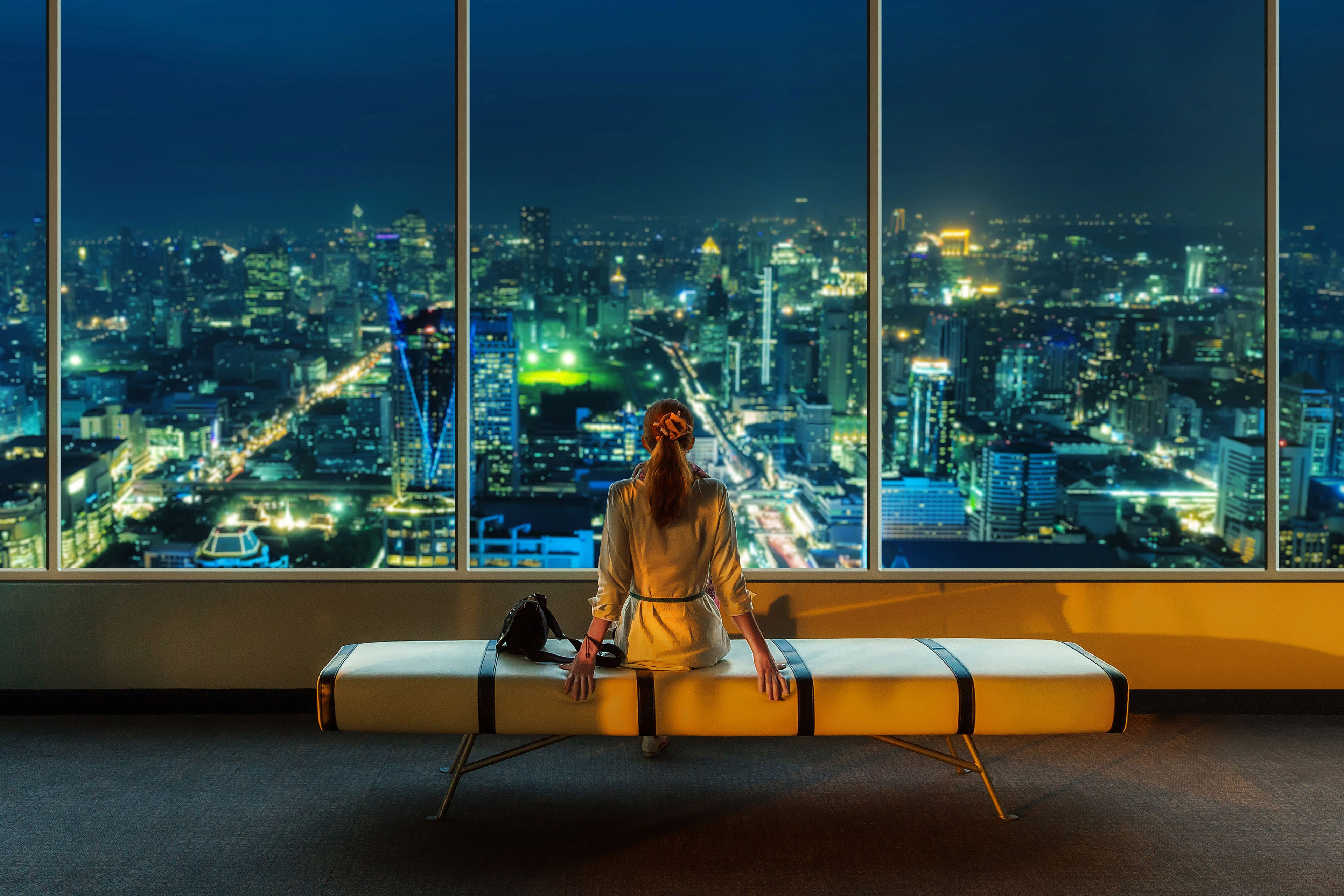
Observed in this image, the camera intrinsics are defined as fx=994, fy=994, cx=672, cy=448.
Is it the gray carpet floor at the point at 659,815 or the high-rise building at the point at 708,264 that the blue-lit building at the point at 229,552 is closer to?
the gray carpet floor at the point at 659,815

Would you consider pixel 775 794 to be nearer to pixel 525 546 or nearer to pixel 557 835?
pixel 557 835

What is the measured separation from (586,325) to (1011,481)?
1809 millimetres

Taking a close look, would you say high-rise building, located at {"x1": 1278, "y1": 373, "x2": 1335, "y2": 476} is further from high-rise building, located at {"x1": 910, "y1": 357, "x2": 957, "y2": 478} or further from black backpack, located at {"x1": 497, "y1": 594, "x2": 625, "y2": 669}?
black backpack, located at {"x1": 497, "y1": 594, "x2": 625, "y2": 669}

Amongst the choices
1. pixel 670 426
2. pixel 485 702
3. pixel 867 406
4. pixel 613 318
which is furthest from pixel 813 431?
pixel 485 702

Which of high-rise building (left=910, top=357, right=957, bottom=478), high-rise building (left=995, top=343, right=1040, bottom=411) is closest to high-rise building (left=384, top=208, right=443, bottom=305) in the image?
high-rise building (left=910, top=357, right=957, bottom=478)

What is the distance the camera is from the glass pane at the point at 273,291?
386cm

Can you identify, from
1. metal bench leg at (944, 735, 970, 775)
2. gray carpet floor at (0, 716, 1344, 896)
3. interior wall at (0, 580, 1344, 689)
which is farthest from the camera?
interior wall at (0, 580, 1344, 689)

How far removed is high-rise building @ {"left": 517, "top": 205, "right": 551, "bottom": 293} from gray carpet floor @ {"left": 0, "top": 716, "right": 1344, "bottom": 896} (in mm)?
1732

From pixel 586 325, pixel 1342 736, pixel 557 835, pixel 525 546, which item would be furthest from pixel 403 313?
pixel 1342 736

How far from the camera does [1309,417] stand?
395 centimetres

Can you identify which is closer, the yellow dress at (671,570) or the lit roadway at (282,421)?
the yellow dress at (671,570)

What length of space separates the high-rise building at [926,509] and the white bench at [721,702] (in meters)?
1.14

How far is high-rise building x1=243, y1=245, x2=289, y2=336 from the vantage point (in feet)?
12.8

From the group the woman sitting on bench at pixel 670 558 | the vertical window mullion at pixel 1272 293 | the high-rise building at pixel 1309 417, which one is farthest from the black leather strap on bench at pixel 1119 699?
the high-rise building at pixel 1309 417
